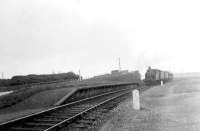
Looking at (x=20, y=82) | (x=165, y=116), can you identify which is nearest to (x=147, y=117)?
(x=165, y=116)

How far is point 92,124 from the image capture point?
10.6 m

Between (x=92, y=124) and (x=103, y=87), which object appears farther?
(x=103, y=87)

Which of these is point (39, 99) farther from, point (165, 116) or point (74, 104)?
point (165, 116)

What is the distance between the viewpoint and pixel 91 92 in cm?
2620

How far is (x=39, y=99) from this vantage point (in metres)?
19.5

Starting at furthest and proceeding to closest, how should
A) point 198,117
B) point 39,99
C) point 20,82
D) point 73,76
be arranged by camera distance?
point 73,76 < point 20,82 < point 39,99 < point 198,117

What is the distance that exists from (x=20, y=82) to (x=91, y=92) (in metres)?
17.8

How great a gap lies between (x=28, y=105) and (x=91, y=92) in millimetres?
8820

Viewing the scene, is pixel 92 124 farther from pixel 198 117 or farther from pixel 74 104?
pixel 74 104

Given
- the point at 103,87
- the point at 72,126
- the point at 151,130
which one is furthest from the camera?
the point at 103,87

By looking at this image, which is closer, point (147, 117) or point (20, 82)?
point (147, 117)

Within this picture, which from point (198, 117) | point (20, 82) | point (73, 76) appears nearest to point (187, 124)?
point (198, 117)

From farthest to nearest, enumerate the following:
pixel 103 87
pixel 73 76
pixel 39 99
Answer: pixel 73 76 → pixel 103 87 → pixel 39 99

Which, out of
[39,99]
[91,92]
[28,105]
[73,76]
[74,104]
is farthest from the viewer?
[73,76]
